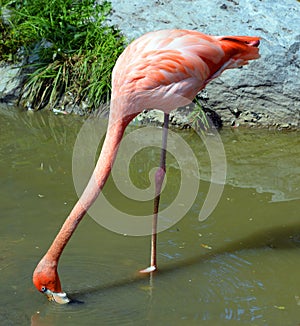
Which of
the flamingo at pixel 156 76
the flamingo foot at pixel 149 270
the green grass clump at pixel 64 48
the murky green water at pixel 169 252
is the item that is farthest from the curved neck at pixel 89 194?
the green grass clump at pixel 64 48

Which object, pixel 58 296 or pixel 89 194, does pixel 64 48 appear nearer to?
pixel 89 194

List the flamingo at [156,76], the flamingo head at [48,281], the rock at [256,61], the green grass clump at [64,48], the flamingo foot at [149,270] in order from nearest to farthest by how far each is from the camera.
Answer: the flamingo head at [48,281], the flamingo at [156,76], the flamingo foot at [149,270], the rock at [256,61], the green grass clump at [64,48]

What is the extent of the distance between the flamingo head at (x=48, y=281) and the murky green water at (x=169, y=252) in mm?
61

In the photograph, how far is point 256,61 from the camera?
6.14 meters

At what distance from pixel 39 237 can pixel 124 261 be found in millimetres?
585

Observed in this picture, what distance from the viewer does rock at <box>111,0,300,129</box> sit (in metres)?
6.14

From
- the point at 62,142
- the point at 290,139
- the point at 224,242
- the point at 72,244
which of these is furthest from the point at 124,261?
the point at 290,139

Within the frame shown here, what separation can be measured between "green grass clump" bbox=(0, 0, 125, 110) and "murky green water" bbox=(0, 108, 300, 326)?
3.12 feet

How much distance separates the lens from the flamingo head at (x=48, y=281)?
11.9ft

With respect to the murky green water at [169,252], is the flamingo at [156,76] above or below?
above

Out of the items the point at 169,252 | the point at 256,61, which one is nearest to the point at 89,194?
the point at 169,252

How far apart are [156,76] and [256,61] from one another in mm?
2293

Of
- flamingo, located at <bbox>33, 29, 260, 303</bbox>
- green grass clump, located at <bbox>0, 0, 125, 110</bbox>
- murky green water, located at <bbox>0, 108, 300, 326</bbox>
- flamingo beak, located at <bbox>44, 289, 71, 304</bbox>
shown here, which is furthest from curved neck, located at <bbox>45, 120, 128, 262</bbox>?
green grass clump, located at <bbox>0, 0, 125, 110</bbox>

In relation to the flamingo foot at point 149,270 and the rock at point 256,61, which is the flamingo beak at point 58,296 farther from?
the rock at point 256,61
